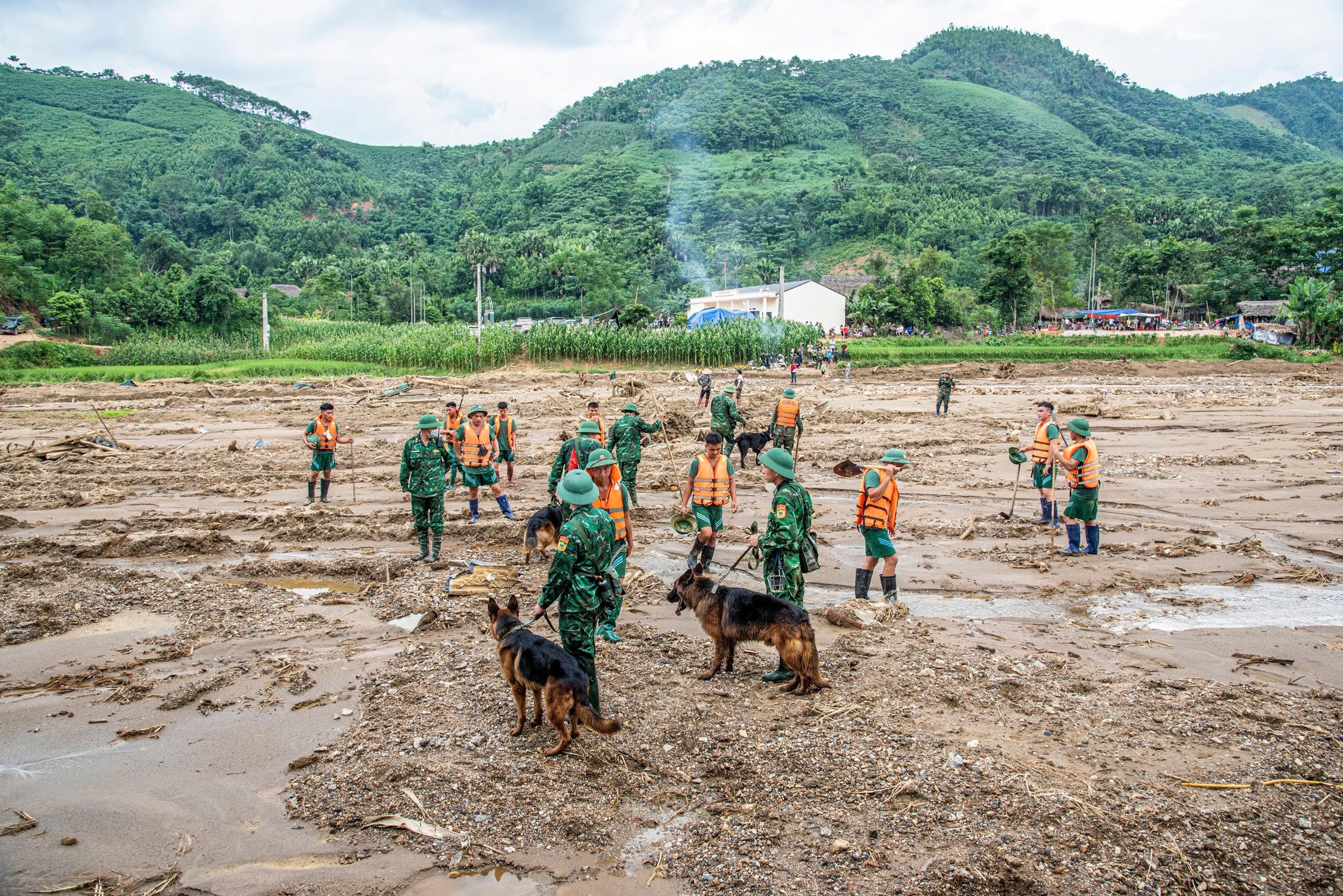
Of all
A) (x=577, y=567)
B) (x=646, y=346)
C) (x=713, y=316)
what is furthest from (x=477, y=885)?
(x=713, y=316)

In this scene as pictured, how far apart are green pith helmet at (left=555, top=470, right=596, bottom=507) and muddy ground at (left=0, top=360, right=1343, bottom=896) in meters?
1.68

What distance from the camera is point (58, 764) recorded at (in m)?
5.95

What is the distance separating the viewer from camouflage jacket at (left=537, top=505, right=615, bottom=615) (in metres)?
6.11

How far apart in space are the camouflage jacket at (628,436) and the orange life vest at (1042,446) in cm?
566

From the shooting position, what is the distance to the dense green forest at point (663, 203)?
5638 cm

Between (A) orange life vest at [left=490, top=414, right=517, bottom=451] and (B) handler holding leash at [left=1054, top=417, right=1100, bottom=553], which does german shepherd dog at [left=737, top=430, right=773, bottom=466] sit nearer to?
(A) orange life vest at [left=490, top=414, right=517, bottom=451]

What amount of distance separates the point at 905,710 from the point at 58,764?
6.21 m

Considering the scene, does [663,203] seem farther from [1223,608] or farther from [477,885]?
[477,885]

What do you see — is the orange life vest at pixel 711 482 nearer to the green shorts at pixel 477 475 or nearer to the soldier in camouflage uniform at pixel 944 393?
the green shorts at pixel 477 475

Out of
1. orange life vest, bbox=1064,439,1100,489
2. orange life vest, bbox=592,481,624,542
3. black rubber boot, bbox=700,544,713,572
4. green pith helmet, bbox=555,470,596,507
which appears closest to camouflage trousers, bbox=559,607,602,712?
green pith helmet, bbox=555,470,596,507

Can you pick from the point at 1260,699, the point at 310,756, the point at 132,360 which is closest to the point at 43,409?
the point at 132,360

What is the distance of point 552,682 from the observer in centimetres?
564

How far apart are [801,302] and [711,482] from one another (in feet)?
192

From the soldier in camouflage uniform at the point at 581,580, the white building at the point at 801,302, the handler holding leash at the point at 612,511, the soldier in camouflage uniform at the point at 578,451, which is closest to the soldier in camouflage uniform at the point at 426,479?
the soldier in camouflage uniform at the point at 578,451
